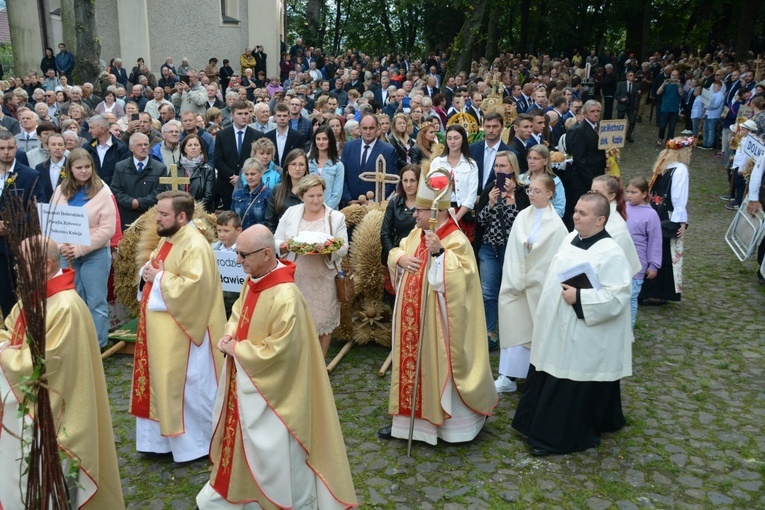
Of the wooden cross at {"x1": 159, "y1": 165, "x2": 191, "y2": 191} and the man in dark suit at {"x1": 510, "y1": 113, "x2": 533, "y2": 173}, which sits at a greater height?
the man in dark suit at {"x1": 510, "y1": 113, "x2": 533, "y2": 173}

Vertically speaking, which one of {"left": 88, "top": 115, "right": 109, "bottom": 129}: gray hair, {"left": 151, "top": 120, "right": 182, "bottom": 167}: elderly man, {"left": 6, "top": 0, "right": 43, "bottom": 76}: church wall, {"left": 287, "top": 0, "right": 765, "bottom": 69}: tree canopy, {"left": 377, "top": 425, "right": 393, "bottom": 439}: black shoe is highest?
{"left": 287, "top": 0, "right": 765, "bottom": 69}: tree canopy

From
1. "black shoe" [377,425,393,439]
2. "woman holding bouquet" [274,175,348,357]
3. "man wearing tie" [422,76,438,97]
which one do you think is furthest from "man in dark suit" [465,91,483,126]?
"black shoe" [377,425,393,439]

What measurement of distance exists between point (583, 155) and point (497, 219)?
313cm

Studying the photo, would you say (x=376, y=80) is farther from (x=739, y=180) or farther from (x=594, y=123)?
(x=594, y=123)

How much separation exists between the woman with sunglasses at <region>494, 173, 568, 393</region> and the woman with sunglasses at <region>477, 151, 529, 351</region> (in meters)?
0.73

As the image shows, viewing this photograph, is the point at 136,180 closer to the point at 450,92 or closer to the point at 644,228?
the point at 644,228

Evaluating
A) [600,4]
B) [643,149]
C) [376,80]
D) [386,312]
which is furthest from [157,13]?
[386,312]

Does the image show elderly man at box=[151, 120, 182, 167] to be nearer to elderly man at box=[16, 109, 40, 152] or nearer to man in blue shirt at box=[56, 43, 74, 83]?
elderly man at box=[16, 109, 40, 152]

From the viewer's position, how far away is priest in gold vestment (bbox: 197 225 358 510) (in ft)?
14.8

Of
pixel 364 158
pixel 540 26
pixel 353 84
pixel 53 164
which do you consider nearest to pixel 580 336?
pixel 364 158

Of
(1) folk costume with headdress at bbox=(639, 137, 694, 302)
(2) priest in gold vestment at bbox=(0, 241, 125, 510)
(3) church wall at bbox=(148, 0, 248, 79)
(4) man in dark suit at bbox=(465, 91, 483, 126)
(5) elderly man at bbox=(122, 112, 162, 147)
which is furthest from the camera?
(3) church wall at bbox=(148, 0, 248, 79)

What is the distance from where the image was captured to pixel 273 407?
452 cm

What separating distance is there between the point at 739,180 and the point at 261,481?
42.2ft

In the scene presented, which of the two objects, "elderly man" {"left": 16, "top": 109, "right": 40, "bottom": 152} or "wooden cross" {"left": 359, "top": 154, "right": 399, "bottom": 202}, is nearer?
"wooden cross" {"left": 359, "top": 154, "right": 399, "bottom": 202}
